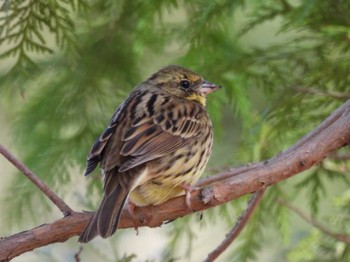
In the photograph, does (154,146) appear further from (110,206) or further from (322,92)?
(322,92)

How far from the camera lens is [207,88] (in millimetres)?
3854

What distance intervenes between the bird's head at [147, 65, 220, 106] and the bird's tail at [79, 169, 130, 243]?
0.83 metres

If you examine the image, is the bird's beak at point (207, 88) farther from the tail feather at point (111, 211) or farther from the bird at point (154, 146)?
the tail feather at point (111, 211)

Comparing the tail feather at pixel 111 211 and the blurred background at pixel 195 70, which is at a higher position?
the tail feather at pixel 111 211

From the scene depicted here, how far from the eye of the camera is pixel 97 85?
4254 mm

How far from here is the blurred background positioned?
374 cm

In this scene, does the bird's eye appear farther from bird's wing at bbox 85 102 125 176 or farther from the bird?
bird's wing at bbox 85 102 125 176

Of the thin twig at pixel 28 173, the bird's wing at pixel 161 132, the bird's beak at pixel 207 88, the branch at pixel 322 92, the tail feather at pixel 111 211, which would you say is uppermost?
the thin twig at pixel 28 173

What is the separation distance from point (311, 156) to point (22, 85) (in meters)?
1.36

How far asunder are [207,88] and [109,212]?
103cm

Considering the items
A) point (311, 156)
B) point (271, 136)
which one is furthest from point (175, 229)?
point (311, 156)

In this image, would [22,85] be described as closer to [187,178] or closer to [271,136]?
[187,178]

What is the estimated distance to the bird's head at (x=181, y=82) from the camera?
12.9 ft

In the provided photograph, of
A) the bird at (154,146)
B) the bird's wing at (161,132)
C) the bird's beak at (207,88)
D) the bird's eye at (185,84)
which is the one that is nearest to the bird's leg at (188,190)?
the bird at (154,146)
